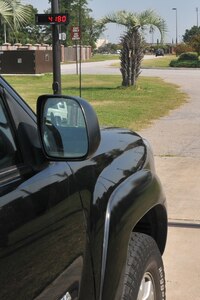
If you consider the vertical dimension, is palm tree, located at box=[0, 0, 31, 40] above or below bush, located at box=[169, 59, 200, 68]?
above

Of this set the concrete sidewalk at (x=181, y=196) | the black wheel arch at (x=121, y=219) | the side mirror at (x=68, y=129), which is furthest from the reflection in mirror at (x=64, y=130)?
the concrete sidewalk at (x=181, y=196)

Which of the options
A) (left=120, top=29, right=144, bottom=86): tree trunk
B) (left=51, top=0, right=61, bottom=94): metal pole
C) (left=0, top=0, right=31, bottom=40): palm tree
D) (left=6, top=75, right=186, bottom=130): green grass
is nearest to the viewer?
(left=51, top=0, right=61, bottom=94): metal pole

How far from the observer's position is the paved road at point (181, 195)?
13.2ft

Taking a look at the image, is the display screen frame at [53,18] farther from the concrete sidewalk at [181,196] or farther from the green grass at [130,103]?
the green grass at [130,103]

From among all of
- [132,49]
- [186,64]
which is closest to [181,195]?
[132,49]

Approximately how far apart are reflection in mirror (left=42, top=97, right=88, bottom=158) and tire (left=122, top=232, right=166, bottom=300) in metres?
0.79

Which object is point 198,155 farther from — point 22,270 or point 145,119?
point 22,270

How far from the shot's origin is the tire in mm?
2535

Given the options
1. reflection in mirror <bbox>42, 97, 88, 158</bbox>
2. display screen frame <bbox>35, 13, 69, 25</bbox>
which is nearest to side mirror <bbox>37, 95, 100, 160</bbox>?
reflection in mirror <bbox>42, 97, 88, 158</bbox>

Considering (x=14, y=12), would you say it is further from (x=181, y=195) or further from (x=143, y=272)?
(x=143, y=272)

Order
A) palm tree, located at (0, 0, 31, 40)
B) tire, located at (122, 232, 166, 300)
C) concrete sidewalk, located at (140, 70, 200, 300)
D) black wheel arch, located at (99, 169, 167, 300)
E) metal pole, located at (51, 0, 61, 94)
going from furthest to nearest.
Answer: palm tree, located at (0, 0, 31, 40) < metal pole, located at (51, 0, 61, 94) < concrete sidewalk, located at (140, 70, 200, 300) < tire, located at (122, 232, 166, 300) < black wheel arch, located at (99, 169, 167, 300)

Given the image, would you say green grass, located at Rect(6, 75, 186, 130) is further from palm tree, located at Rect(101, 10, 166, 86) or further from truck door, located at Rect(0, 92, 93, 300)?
truck door, located at Rect(0, 92, 93, 300)

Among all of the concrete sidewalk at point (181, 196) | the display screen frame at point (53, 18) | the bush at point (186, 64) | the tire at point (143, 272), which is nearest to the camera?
the tire at point (143, 272)

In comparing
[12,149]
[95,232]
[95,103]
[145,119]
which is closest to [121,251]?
[95,232]
